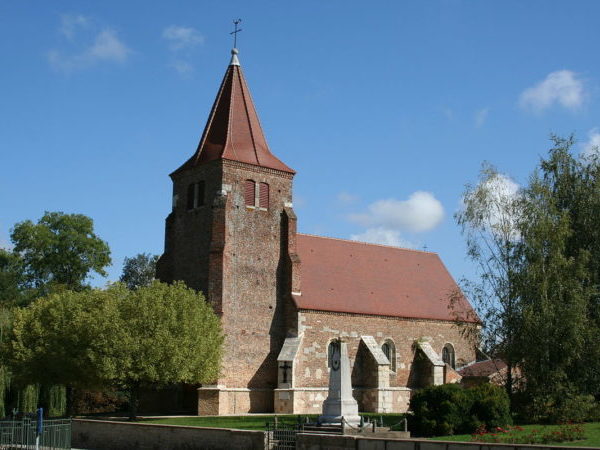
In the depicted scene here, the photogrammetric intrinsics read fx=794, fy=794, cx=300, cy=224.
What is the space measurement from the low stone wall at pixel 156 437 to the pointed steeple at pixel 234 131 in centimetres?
1608

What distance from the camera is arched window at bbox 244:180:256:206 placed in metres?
40.7

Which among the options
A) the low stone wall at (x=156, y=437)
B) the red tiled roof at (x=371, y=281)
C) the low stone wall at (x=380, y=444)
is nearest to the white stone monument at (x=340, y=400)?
the low stone wall at (x=380, y=444)

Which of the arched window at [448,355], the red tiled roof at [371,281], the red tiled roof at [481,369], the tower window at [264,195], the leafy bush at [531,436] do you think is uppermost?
the tower window at [264,195]

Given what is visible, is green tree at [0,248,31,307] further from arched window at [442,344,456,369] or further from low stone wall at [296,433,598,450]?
low stone wall at [296,433,598,450]

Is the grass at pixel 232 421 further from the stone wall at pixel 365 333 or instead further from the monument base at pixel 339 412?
the stone wall at pixel 365 333

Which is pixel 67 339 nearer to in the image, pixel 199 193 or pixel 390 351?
pixel 199 193

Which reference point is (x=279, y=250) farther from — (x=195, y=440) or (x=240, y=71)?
(x=195, y=440)

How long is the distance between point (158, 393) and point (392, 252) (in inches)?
685

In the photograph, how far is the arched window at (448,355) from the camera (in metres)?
47.3

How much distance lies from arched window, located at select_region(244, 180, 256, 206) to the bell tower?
0.05m

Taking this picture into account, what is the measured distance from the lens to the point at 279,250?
41.4 meters

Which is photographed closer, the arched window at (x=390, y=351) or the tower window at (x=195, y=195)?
the tower window at (x=195, y=195)

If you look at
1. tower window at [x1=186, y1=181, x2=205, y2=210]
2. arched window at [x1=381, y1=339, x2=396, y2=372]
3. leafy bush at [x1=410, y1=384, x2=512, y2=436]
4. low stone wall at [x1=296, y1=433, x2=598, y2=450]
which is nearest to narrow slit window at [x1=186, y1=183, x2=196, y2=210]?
tower window at [x1=186, y1=181, x2=205, y2=210]

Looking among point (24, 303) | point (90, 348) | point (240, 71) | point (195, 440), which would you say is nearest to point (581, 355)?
point (195, 440)
